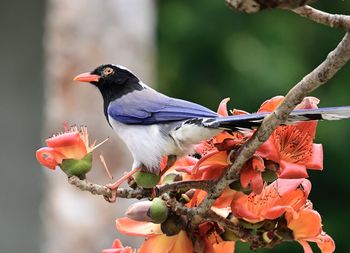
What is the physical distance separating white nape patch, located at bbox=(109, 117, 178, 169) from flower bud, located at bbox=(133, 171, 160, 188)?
0.15 feet

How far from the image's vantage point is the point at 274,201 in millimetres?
1493

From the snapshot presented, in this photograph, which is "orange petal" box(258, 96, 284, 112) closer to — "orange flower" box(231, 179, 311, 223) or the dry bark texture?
"orange flower" box(231, 179, 311, 223)

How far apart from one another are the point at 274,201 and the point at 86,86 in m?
2.80

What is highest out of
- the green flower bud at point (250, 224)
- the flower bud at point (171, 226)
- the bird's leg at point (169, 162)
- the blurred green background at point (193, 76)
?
the bird's leg at point (169, 162)

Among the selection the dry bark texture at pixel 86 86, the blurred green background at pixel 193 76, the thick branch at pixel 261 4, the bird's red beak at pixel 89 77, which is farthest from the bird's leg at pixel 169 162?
the blurred green background at pixel 193 76

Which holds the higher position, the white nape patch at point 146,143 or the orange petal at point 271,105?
the orange petal at point 271,105

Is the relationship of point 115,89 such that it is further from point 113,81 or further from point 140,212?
point 140,212

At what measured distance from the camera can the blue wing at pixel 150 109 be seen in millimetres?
1788

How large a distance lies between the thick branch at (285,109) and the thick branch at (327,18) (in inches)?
0.8

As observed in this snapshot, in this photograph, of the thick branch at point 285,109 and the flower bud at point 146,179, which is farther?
the flower bud at point 146,179

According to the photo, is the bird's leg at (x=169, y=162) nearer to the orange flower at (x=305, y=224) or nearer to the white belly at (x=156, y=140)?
the white belly at (x=156, y=140)

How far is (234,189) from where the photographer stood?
144 cm

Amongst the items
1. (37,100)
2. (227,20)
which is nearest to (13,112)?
(37,100)

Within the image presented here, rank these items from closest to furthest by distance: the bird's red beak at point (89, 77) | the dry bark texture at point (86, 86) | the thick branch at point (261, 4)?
the thick branch at point (261, 4) < the bird's red beak at point (89, 77) < the dry bark texture at point (86, 86)
